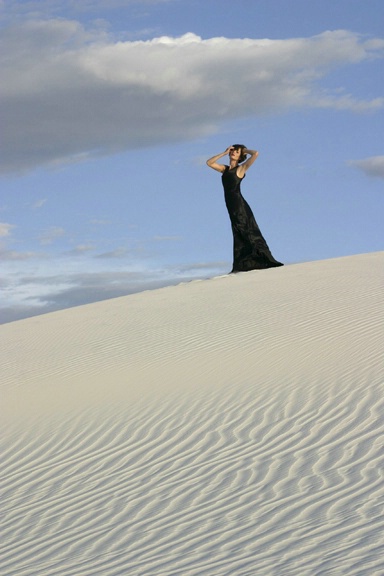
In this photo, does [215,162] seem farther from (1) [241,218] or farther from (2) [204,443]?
(2) [204,443]

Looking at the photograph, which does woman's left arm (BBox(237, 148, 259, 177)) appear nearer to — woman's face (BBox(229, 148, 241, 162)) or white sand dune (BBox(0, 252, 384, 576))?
woman's face (BBox(229, 148, 241, 162))

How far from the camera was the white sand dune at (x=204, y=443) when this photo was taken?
19.1 ft

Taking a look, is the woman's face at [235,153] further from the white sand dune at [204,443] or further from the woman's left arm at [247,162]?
the white sand dune at [204,443]

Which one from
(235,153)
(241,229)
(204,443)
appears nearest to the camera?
(204,443)

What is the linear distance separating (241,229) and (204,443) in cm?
1049

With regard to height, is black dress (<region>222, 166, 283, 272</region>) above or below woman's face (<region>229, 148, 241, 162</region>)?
below

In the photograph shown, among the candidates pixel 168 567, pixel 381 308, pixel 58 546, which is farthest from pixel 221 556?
pixel 381 308

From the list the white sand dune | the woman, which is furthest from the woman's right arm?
the white sand dune

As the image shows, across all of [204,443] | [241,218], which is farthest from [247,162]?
[204,443]

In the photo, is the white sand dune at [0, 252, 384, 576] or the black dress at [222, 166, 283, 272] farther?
the black dress at [222, 166, 283, 272]

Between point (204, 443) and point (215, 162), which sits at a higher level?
point (215, 162)

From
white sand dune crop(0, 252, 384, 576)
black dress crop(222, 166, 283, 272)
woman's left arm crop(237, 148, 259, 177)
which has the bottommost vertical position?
white sand dune crop(0, 252, 384, 576)

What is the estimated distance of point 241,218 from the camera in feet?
61.0

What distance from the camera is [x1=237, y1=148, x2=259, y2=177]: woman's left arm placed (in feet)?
57.3
